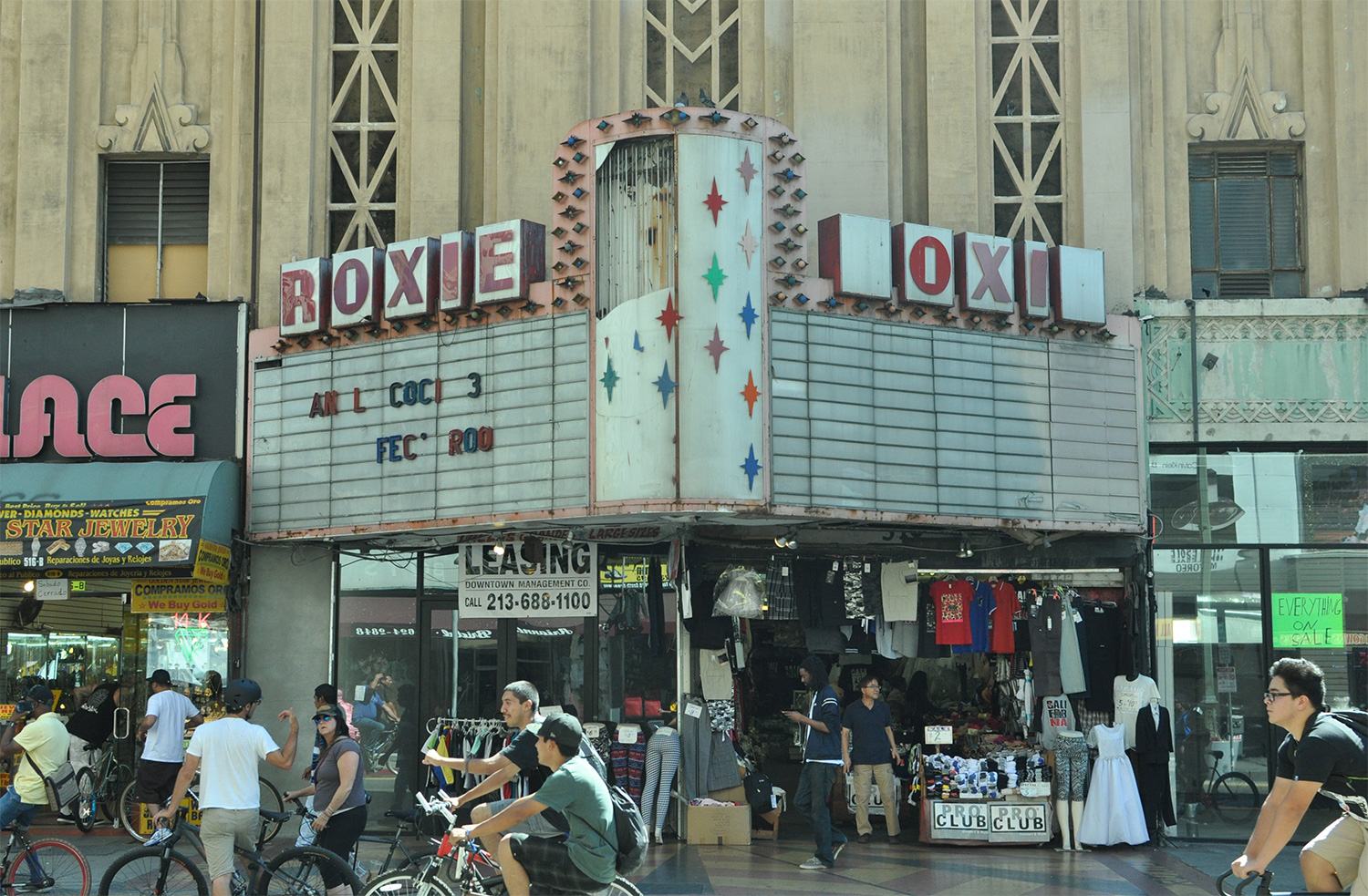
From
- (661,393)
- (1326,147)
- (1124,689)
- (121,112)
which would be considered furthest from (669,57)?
(1124,689)

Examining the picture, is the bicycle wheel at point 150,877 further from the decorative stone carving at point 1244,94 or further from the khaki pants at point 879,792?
the decorative stone carving at point 1244,94

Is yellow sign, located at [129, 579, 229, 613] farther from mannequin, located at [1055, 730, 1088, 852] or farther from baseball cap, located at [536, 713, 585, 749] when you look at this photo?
mannequin, located at [1055, 730, 1088, 852]

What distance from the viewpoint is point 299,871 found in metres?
10.9

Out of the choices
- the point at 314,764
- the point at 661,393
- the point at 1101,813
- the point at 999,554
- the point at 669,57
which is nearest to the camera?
the point at 314,764

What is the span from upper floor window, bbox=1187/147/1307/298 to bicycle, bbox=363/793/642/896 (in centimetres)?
1210

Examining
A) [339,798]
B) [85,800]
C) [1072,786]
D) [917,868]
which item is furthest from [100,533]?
[1072,786]

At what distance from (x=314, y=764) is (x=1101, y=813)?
8777 millimetres

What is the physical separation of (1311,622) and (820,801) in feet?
22.5

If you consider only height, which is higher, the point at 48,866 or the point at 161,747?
the point at 161,747

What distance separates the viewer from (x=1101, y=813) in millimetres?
15805

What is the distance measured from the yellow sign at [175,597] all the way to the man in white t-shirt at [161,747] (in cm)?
280

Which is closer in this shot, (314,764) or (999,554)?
(314,764)

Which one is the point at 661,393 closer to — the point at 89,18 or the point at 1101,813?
the point at 1101,813

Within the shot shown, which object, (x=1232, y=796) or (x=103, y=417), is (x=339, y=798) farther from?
(x=1232, y=796)
